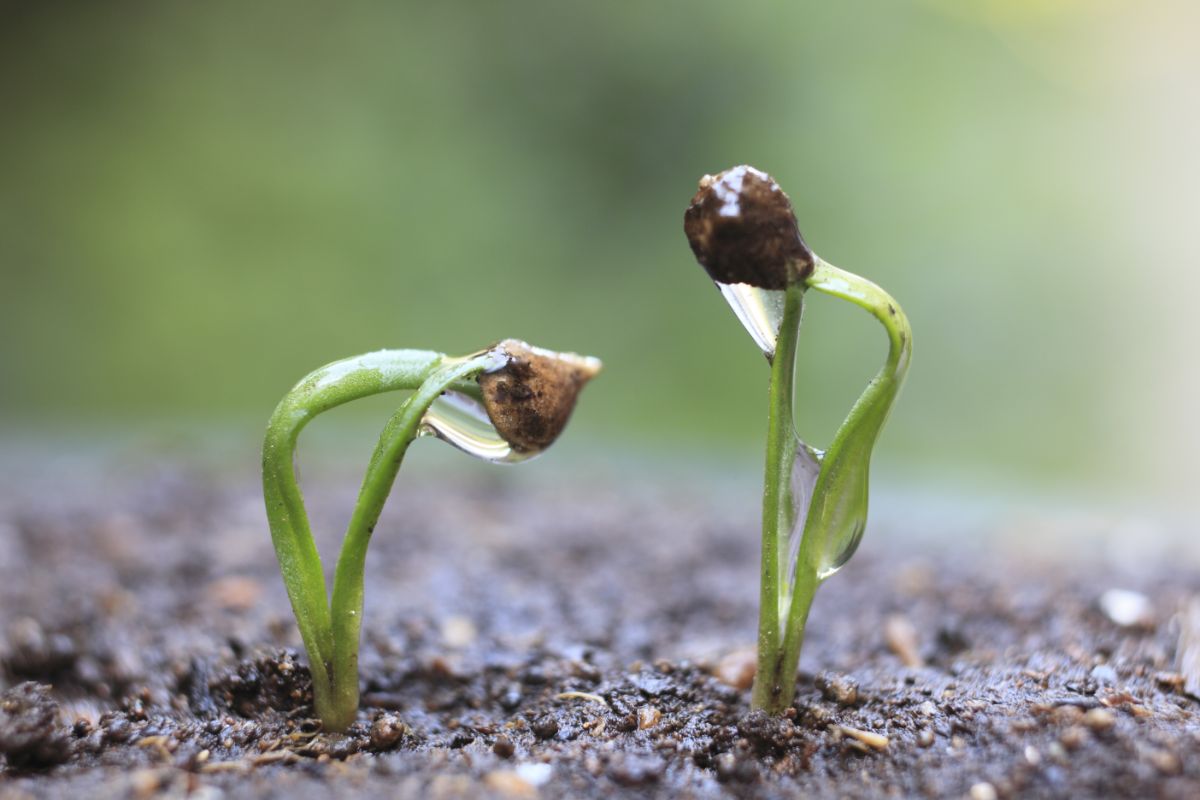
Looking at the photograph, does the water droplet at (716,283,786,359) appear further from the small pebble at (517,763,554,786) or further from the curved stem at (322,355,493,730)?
the small pebble at (517,763,554,786)

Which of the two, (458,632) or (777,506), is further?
(458,632)

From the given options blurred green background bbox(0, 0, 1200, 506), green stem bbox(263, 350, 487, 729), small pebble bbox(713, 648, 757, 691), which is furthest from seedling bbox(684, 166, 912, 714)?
blurred green background bbox(0, 0, 1200, 506)

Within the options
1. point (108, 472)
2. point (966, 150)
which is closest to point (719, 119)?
point (966, 150)

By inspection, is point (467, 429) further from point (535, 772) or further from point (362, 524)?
point (535, 772)

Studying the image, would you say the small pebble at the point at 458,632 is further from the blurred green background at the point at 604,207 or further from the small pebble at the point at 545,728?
the blurred green background at the point at 604,207

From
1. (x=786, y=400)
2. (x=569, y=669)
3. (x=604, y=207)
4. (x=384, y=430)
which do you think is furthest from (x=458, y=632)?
(x=604, y=207)
